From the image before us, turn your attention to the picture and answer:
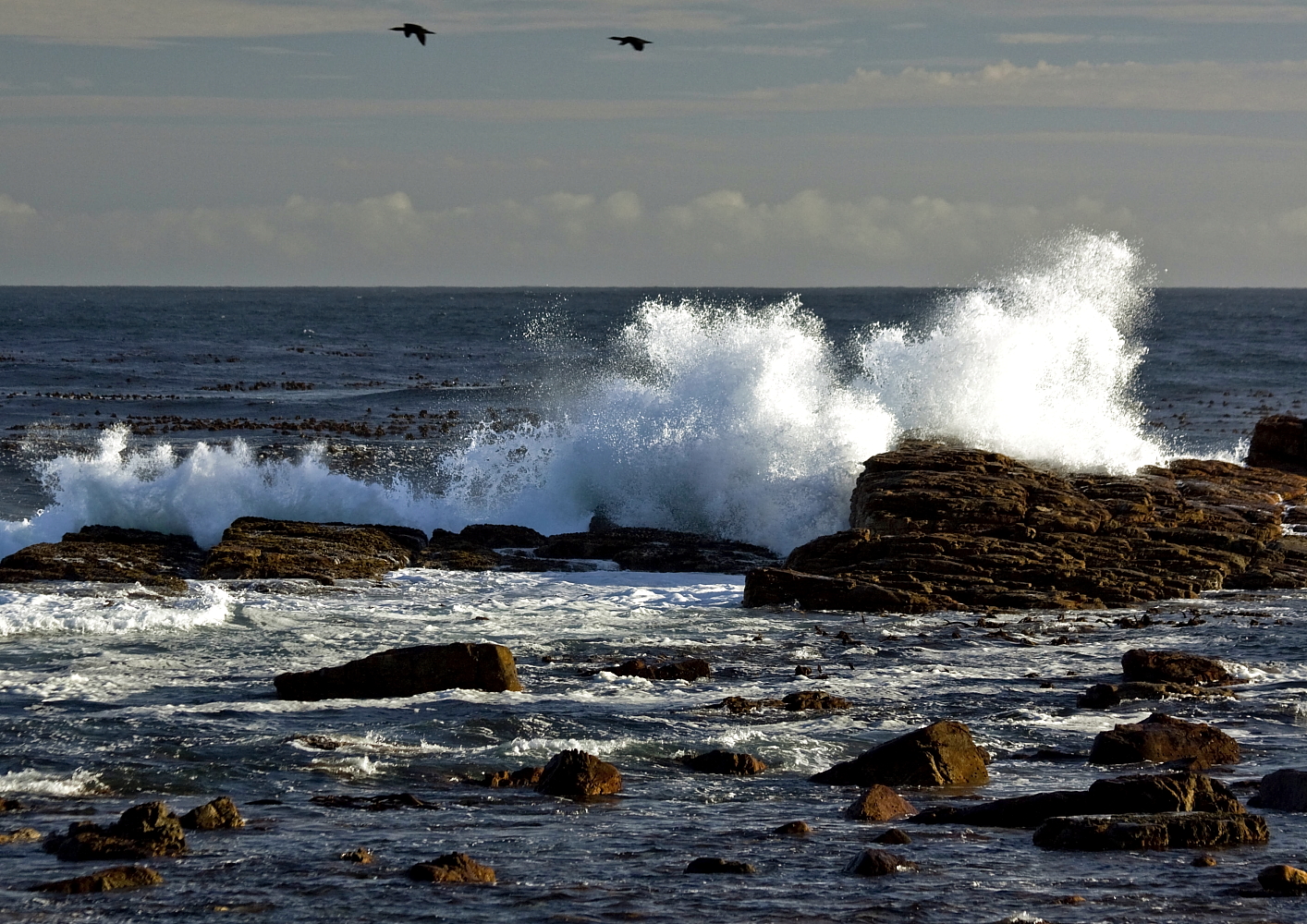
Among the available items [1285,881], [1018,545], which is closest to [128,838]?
[1285,881]

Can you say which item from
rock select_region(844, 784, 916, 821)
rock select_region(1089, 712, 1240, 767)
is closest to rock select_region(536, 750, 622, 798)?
rock select_region(844, 784, 916, 821)

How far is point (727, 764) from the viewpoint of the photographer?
35.4ft

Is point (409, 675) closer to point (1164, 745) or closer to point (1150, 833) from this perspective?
point (1164, 745)

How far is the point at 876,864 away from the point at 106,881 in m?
4.02

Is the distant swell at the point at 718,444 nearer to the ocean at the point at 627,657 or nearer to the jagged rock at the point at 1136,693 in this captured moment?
the ocean at the point at 627,657

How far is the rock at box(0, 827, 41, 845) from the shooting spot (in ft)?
28.7

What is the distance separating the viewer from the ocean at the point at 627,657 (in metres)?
8.09

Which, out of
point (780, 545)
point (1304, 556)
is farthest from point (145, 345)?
point (1304, 556)

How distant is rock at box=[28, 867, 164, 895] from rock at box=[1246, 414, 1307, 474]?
24.3m

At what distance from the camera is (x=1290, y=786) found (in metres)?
9.55

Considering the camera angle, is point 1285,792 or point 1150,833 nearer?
point 1150,833

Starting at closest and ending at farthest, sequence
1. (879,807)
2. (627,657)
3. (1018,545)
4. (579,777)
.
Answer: (879,807), (579,777), (627,657), (1018,545)

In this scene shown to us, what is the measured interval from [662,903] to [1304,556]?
49.0ft

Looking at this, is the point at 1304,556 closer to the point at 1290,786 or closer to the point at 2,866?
the point at 1290,786
